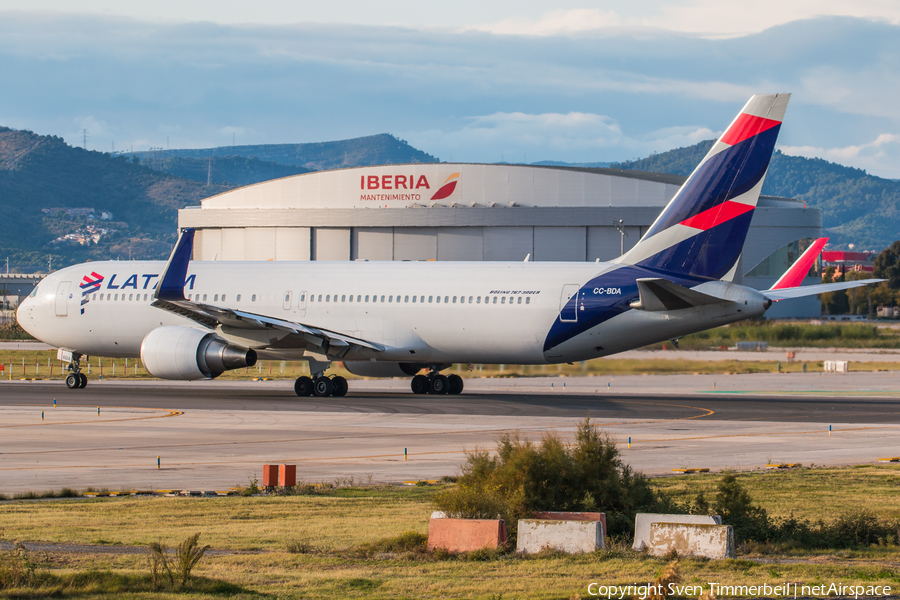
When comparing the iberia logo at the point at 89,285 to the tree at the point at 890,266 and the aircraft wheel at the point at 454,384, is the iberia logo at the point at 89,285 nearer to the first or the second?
the aircraft wheel at the point at 454,384

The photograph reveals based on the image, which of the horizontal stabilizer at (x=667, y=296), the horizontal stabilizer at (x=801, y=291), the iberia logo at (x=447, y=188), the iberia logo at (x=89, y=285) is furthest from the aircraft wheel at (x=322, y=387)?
the iberia logo at (x=447, y=188)

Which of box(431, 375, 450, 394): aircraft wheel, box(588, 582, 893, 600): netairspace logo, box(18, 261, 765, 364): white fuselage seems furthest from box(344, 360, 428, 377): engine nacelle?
box(588, 582, 893, 600): netairspace logo

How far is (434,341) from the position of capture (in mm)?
38312

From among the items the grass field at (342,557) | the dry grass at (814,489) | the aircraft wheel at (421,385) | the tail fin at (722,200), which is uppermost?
the tail fin at (722,200)

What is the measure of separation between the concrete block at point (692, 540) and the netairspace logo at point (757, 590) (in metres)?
1.32

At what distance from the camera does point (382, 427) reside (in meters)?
28.7

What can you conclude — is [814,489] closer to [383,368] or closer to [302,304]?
[383,368]

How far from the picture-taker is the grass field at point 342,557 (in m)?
9.97

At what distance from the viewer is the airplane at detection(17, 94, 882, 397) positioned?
3391 cm

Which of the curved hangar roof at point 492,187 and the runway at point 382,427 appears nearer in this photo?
the runway at point 382,427

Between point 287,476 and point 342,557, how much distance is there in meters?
6.37

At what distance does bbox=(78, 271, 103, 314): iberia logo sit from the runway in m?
3.91

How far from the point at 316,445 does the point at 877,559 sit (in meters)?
15.2

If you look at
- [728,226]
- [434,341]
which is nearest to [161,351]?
[434,341]
